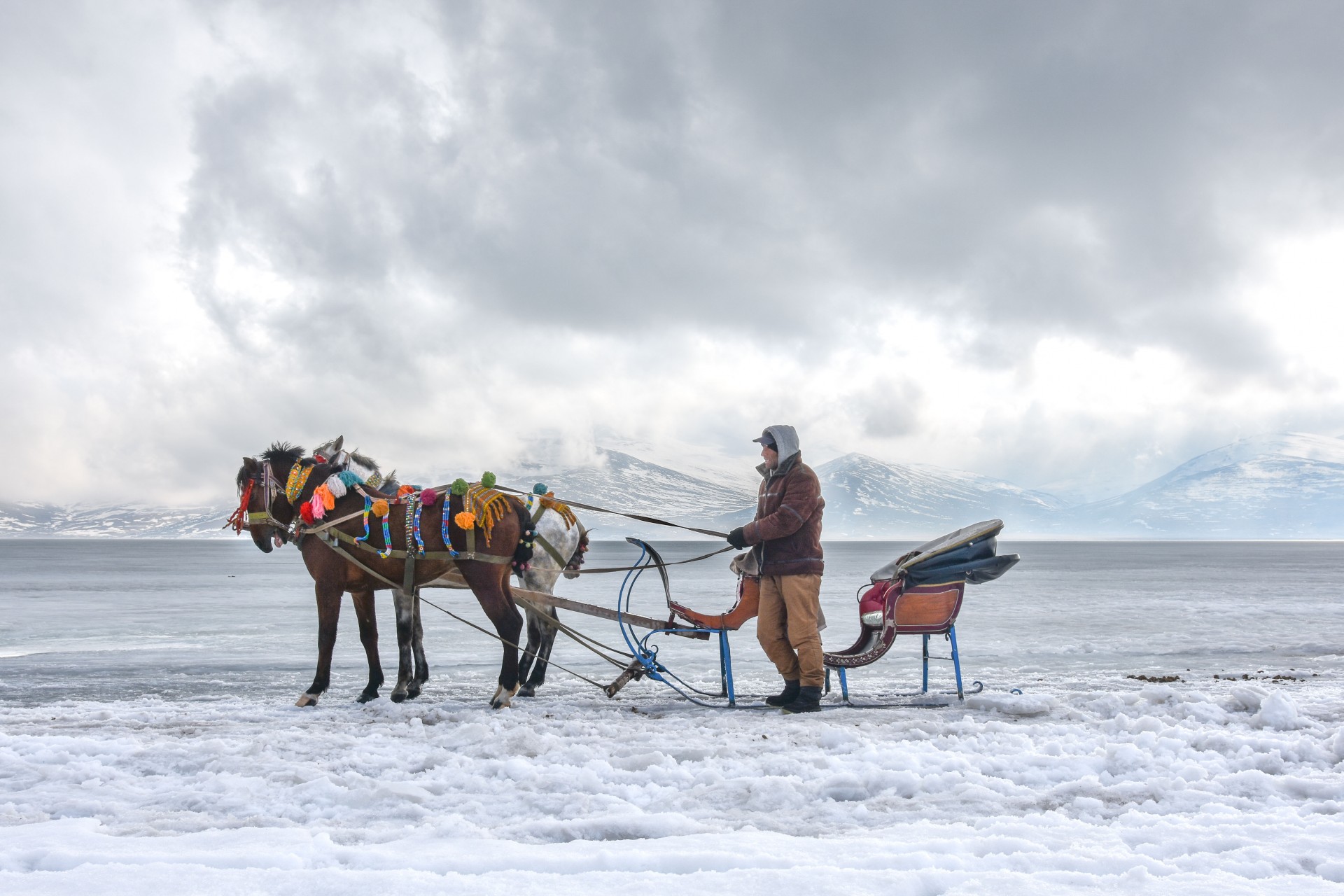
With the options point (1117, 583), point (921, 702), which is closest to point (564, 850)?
point (921, 702)

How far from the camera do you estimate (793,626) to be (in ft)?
21.7

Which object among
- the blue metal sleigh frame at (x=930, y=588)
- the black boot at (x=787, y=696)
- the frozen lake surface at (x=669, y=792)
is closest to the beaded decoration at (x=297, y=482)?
the frozen lake surface at (x=669, y=792)

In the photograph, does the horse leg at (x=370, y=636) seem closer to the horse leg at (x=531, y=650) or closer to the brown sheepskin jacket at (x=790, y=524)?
the horse leg at (x=531, y=650)

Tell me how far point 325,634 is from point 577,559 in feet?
8.04

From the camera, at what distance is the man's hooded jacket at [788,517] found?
6.46 metres

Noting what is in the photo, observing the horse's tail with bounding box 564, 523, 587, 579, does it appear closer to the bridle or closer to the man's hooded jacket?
the man's hooded jacket

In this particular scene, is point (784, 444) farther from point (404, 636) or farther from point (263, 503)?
point (263, 503)

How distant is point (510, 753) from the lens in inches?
200

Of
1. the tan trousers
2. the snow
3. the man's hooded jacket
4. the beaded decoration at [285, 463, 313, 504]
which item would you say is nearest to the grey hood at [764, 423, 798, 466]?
the man's hooded jacket

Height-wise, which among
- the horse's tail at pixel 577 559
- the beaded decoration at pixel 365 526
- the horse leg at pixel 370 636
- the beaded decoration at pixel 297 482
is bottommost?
the horse leg at pixel 370 636

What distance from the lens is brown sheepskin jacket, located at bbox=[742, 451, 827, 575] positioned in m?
6.45

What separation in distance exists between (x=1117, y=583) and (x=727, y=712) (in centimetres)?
4210

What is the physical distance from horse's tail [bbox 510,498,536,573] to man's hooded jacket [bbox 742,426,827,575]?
6.52ft

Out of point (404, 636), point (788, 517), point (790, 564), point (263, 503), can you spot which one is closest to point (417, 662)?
point (404, 636)
